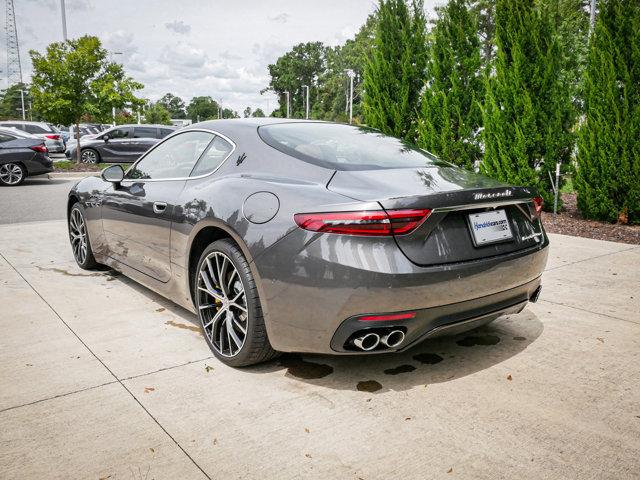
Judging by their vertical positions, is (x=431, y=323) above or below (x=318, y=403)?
above

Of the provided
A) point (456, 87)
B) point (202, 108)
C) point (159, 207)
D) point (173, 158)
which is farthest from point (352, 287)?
point (202, 108)

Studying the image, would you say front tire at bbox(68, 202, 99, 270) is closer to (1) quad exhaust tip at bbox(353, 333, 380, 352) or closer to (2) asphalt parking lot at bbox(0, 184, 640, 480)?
(2) asphalt parking lot at bbox(0, 184, 640, 480)

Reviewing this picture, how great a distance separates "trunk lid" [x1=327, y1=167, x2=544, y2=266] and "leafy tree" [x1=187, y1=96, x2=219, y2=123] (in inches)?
6036

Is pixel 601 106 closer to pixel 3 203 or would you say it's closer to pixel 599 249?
pixel 599 249

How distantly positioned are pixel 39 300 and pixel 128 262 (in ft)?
2.69

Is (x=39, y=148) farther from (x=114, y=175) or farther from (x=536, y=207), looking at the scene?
(x=536, y=207)

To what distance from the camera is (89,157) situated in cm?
2036

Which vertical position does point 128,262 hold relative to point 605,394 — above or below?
above

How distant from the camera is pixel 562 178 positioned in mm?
9266

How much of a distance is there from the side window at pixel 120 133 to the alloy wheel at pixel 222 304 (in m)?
18.3

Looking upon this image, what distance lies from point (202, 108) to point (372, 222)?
6220 inches

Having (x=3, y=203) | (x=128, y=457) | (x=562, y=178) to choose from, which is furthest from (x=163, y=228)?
(x=3, y=203)

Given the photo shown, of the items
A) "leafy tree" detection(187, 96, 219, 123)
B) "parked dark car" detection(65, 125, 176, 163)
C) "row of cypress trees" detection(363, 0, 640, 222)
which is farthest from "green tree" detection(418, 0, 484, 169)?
"leafy tree" detection(187, 96, 219, 123)

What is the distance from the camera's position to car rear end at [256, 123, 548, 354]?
253 cm
